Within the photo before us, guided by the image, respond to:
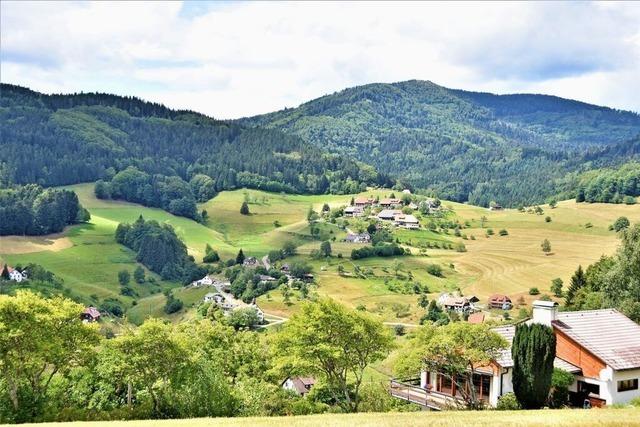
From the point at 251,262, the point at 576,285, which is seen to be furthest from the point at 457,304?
the point at 251,262

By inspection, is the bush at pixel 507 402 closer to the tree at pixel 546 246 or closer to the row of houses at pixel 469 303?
the row of houses at pixel 469 303

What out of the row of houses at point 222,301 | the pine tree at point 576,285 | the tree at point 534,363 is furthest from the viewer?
the row of houses at point 222,301

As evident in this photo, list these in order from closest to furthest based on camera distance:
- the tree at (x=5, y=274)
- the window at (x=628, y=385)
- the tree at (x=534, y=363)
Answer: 1. the tree at (x=534, y=363)
2. the window at (x=628, y=385)
3. the tree at (x=5, y=274)

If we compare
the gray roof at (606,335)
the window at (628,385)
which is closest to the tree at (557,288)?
the gray roof at (606,335)

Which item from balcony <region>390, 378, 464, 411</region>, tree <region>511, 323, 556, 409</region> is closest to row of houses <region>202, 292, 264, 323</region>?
balcony <region>390, 378, 464, 411</region>

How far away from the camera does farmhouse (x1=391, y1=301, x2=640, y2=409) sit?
36.0m

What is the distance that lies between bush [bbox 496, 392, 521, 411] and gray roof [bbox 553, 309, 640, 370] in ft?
16.1

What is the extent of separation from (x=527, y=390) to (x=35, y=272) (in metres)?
137

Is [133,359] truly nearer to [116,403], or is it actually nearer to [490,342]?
[116,403]

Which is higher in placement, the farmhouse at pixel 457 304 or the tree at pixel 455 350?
the tree at pixel 455 350

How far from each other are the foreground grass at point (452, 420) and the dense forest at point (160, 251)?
150 metres

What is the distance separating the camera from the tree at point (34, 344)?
117ft

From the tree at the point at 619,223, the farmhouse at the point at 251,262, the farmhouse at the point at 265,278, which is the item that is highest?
the tree at the point at 619,223

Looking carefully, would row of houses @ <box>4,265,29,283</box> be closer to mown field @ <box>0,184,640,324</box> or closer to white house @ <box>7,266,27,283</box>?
white house @ <box>7,266,27,283</box>
